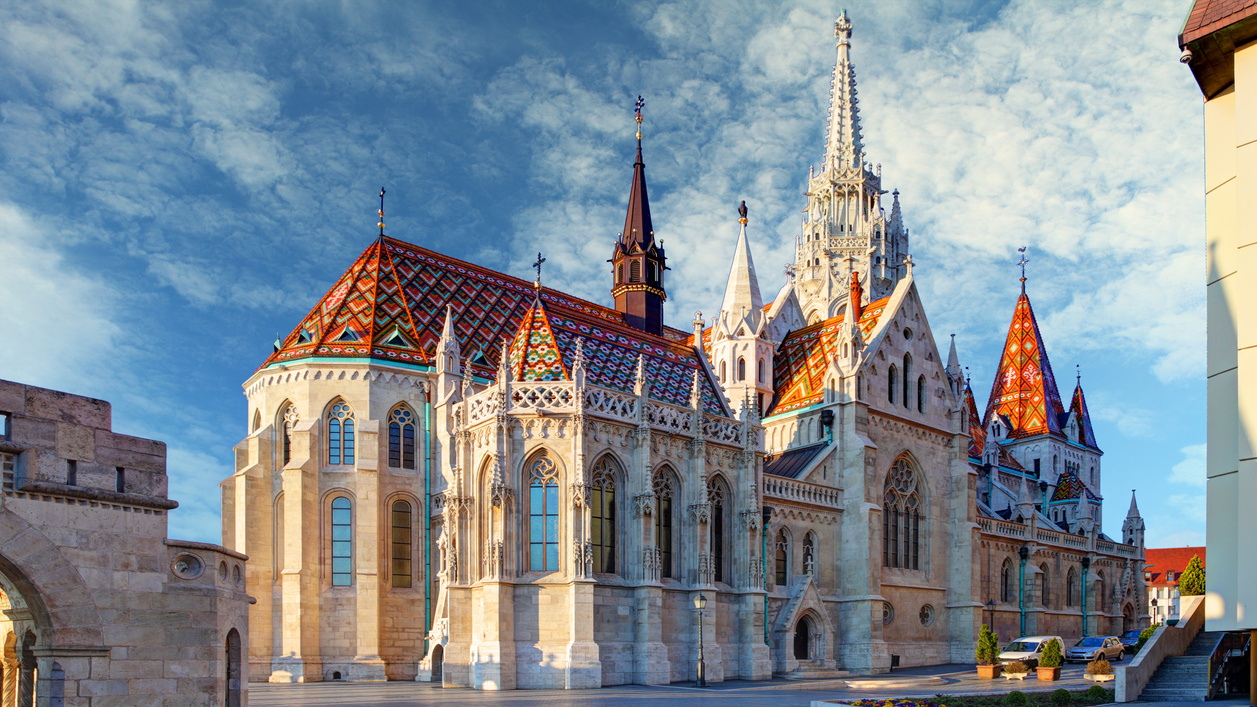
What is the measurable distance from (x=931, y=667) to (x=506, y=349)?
64.7ft

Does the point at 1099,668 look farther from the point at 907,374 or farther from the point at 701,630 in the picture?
the point at 907,374

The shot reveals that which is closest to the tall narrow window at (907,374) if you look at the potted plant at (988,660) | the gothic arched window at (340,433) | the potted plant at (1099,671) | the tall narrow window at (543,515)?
the potted plant at (988,660)

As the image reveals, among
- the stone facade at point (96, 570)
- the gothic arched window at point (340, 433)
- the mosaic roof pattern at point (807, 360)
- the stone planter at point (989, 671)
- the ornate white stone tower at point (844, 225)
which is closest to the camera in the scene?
the stone facade at point (96, 570)

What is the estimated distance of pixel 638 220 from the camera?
43594 mm

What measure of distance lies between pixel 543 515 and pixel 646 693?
570cm

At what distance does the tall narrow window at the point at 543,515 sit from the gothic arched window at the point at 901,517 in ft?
48.5

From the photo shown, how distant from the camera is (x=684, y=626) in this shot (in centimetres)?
2916

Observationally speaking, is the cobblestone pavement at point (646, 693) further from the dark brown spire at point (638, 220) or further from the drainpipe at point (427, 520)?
the dark brown spire at point (638, 220)

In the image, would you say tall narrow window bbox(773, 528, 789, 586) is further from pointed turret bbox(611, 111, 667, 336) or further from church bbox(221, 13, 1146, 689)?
pointed turret bbox(611, 111, 667, 336)

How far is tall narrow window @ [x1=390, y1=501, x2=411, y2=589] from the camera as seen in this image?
3397cm

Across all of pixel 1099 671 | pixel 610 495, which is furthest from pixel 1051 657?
pixel 610 495

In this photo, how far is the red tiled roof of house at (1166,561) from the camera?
93250mm

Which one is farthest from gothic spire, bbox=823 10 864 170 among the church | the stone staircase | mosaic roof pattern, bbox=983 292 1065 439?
the stone staircase

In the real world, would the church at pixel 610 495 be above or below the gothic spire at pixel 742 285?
below
